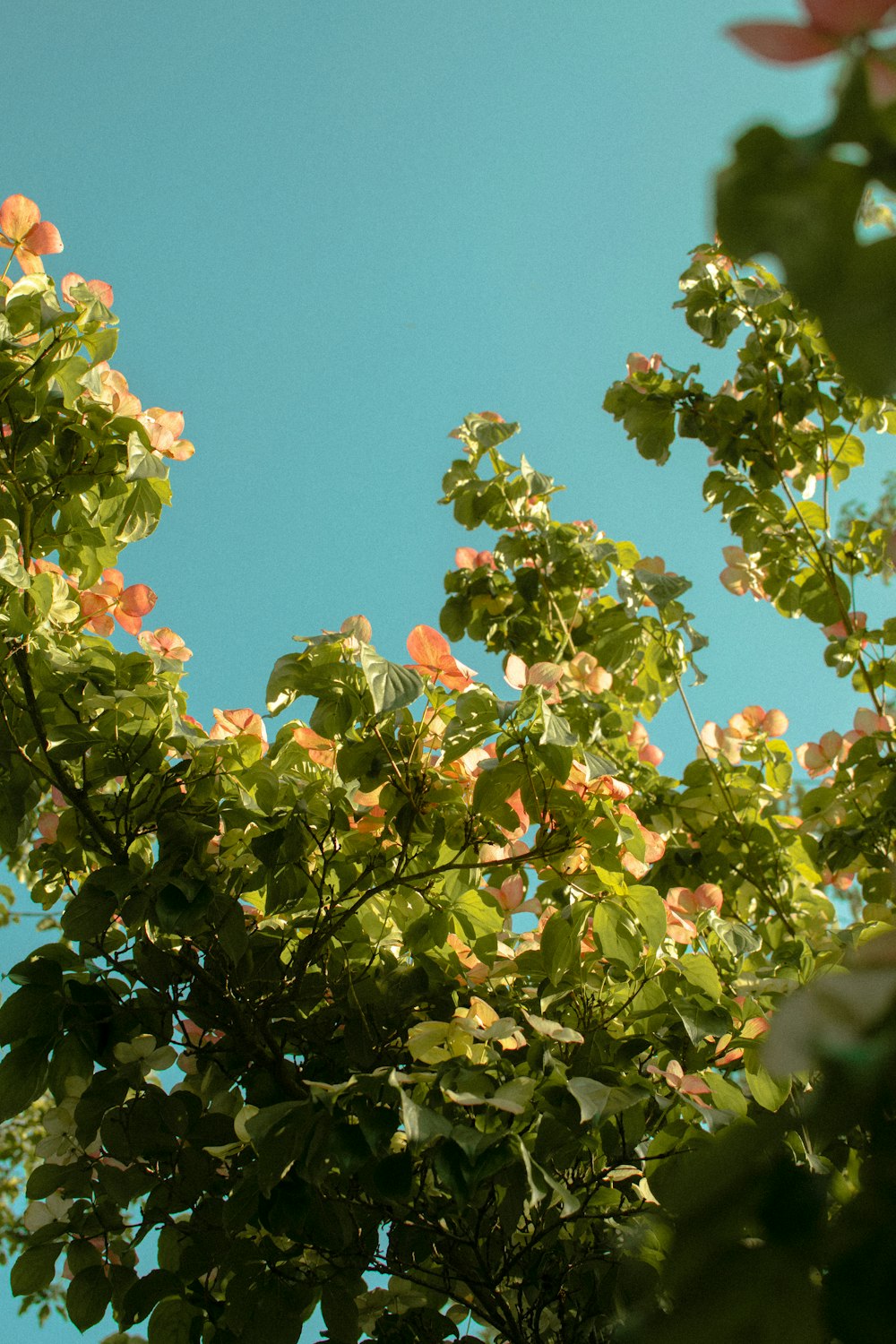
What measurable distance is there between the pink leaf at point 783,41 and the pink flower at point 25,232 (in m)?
1.33

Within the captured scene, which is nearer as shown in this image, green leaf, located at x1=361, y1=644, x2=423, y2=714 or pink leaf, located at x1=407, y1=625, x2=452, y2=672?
green leaf, located at x1=361, y1=644, x2=423, y2=714

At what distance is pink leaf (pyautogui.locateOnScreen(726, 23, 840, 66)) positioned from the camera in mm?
258

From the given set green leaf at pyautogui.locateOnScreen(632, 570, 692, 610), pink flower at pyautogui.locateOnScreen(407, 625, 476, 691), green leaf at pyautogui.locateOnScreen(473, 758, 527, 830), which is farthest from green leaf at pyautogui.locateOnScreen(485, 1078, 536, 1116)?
green leaf at pyautogui.locateOnScreen(632, 570, 692, 610)

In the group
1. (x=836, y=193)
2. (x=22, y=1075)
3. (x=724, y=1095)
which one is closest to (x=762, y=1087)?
(x=724, y=1095)

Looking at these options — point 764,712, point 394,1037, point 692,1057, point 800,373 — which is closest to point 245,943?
point 394,1037

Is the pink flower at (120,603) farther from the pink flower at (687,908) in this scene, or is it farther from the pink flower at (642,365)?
the pink flower at (642,365)

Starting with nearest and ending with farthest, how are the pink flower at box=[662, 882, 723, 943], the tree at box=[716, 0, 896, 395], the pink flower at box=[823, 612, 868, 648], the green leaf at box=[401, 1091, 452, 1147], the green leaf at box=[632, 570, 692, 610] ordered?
the tree at box=[716, 0, 896, 395] → the green leaf at box=[401, 1091, 452, 1147] → the pink flower at box=[662, 882, 723, 943] → the green leaf at box=[632, 570, 692, 610] → the pink flower at box=[823, 612, 868, 648]

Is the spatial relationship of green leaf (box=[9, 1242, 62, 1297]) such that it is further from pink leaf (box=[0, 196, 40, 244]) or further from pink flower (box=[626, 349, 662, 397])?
pink flower (box=[626, 349, 662, 397])

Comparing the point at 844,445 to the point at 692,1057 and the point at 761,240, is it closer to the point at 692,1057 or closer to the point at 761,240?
the point at 692,1057

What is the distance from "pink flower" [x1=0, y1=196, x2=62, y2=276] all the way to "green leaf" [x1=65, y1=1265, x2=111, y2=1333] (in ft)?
4.04

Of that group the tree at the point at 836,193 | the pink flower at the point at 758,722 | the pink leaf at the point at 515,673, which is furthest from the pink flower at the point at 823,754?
the tree at the point at 836,193

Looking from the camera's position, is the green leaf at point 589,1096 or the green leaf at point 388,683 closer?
the green leaf at point 589,1096

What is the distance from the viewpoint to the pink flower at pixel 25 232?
1.39m

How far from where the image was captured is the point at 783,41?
262 mm
